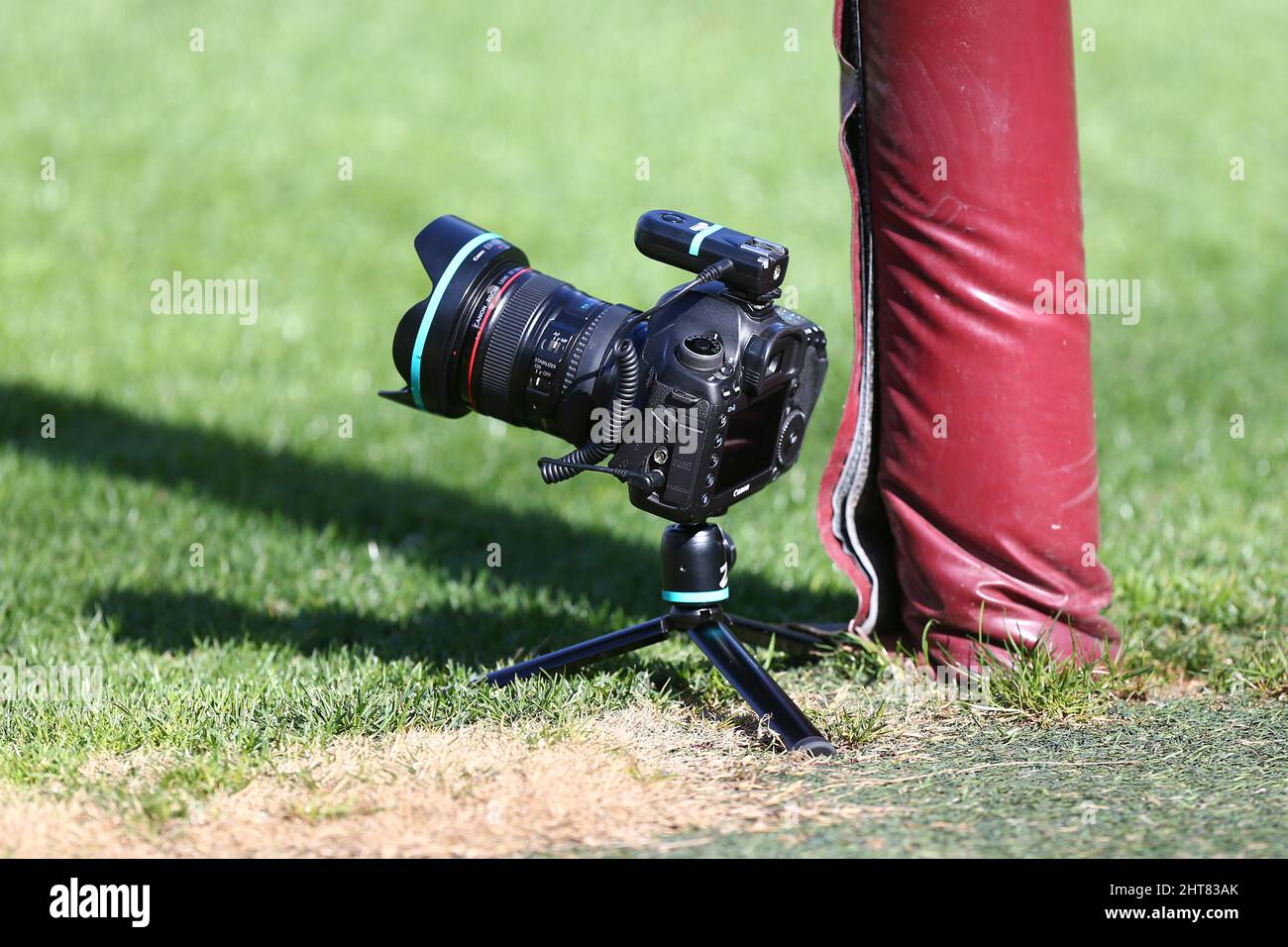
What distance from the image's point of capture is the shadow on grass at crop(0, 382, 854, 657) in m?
5.12

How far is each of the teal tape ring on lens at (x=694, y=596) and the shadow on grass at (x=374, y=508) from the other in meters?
0.88

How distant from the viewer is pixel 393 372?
813cm

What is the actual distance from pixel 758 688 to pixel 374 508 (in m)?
2.90

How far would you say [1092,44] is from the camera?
1391cm

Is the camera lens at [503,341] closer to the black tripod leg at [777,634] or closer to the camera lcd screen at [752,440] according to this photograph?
the camera lcd screen at [752,440]

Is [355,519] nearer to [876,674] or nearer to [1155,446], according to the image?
[876,674]

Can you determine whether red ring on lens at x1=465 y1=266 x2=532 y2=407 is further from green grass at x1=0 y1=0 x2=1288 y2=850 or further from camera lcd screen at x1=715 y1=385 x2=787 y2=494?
green grass at x1=0 y1=0 x2=1288 y2=850

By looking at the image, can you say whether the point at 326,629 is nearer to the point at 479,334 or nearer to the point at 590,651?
the point at 590,651

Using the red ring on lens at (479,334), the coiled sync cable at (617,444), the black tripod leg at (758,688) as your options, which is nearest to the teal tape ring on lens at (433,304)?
the red ring on lens at (479,334)

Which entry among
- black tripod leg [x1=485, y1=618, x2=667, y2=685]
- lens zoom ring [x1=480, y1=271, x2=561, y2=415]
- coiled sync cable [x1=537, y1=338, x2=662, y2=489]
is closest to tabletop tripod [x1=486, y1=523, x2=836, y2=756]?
black tripod leg [x1=485, y1=618, x2=667, y2=685]

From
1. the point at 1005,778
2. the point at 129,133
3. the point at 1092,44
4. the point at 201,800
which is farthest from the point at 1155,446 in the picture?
the point at 1092,44

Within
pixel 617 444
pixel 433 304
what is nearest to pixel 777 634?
pixel 617 444

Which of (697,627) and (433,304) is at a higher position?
(433,304)

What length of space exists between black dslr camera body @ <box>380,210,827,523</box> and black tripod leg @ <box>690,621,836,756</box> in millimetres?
315
